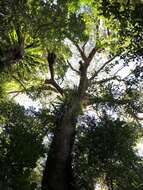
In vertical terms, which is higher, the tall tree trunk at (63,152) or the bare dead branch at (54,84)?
the bare dead branch at (54,84)

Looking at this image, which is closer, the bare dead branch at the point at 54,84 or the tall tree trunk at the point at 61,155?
the tall tree trunk at the point at 61,155

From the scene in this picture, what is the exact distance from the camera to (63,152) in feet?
49.1

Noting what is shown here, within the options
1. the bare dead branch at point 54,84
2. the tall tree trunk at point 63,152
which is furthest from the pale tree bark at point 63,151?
the bare dead branch at point 54,84

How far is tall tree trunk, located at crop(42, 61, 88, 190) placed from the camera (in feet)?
45.7

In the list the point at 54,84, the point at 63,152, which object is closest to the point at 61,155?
the point at 63,152

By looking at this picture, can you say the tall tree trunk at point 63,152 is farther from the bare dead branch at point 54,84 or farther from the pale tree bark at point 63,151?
the bare dead branch at point 54,84

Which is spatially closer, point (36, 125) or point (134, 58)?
point (134, 58)

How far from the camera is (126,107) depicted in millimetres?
17453

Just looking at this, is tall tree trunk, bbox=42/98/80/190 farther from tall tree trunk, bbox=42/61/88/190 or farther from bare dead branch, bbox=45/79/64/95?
bare dead branch, bbox=45/79/64/95

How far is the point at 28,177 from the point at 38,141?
1652 mm

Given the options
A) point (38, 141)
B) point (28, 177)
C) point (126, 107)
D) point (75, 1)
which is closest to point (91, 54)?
point (126, 107)

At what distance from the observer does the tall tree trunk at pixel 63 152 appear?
13.9 metres

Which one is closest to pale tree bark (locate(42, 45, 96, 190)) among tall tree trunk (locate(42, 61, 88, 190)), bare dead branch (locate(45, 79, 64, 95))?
tall tree trunk (locate(42, 61, 88, 190))

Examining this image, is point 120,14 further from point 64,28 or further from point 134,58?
point 64,28
